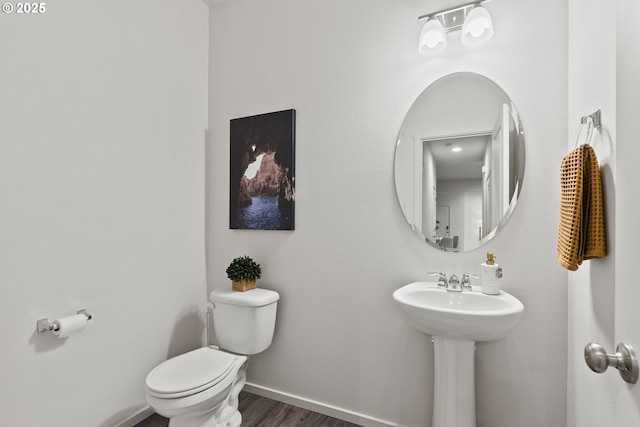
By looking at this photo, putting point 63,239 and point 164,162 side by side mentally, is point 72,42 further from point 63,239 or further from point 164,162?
point 63,239

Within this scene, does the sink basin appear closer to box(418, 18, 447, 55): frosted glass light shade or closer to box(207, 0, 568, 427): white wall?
box(207, 0, 568, 427): white wall

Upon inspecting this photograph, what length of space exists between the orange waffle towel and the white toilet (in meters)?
1.53

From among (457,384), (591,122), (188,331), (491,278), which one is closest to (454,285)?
(491,278)

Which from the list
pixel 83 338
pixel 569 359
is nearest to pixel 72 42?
pixel 83 338

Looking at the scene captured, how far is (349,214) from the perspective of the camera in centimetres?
195

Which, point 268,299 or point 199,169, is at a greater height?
point 199,169

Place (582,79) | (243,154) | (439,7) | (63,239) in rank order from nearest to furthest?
(582,79) < (63,239) < (439,7) < (243,154)

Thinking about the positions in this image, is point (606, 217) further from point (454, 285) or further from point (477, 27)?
point (477, 27)

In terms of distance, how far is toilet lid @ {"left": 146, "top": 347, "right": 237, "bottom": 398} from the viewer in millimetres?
1497

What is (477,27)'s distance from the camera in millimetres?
1539

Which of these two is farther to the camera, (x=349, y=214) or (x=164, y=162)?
(x=164, y=162)

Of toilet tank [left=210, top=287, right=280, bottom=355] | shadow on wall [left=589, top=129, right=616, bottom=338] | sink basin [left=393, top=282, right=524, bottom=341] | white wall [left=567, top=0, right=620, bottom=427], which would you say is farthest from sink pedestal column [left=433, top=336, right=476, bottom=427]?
toilet tank [left=210, top=287, right=280, bottom=355]

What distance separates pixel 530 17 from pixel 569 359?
158 cm

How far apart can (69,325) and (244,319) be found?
2.78ft
